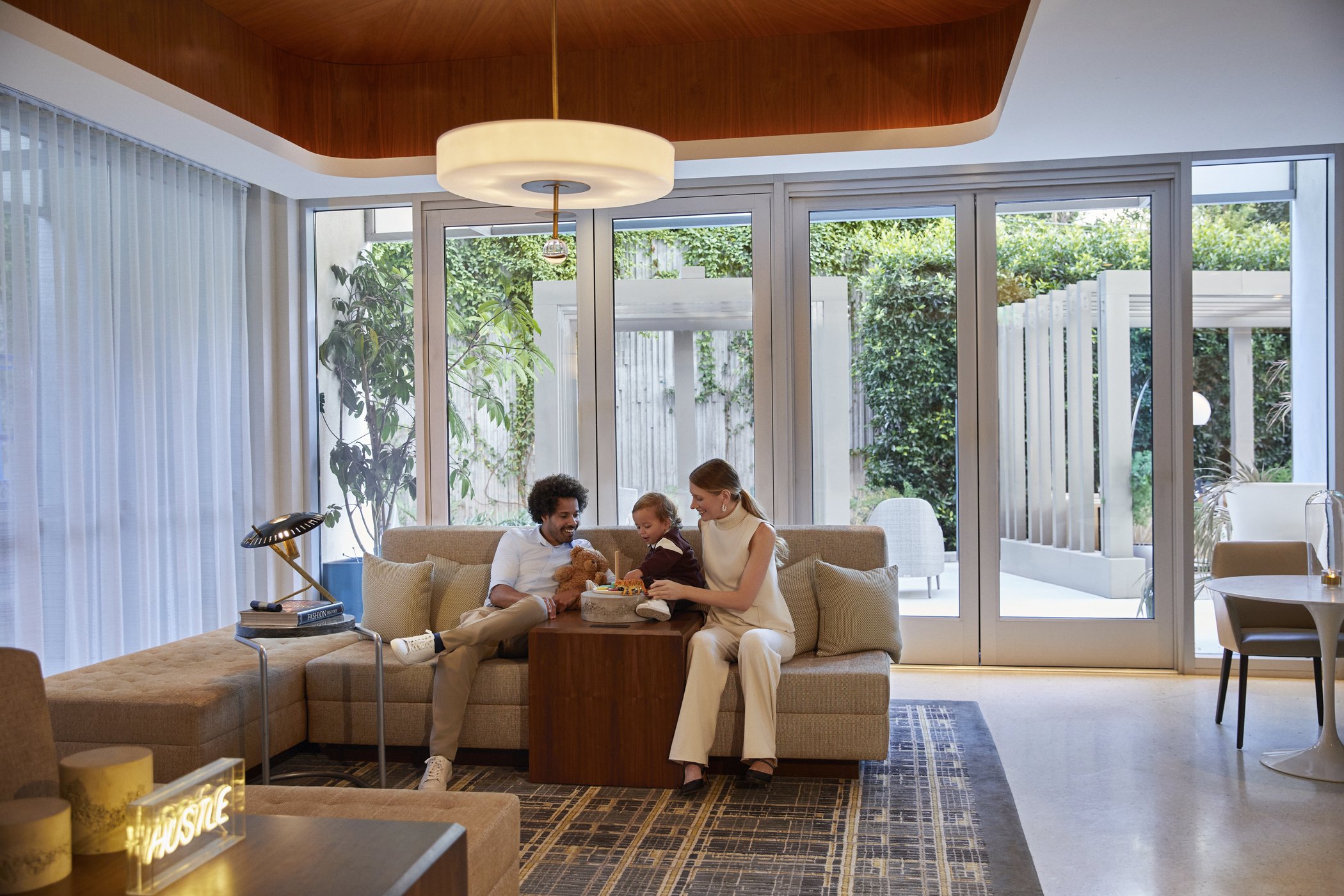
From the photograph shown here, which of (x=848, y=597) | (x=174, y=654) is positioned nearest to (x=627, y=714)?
(x=848, y=597)

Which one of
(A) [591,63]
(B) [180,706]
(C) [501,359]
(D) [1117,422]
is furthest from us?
(C) [501,359]

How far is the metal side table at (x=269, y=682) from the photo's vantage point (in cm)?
357

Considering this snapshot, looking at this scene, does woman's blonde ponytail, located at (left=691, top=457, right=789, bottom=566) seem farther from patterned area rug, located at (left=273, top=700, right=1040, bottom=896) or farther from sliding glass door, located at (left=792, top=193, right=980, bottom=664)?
sliding glass door, located at (left=792, top=193, right=980, bottom=664)

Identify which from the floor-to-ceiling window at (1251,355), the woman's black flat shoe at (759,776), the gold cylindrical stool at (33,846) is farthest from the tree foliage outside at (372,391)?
the gold cylindrical stool at (33,846)

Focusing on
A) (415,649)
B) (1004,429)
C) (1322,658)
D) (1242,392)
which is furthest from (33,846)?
(1242,392)

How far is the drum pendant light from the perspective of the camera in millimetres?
2988

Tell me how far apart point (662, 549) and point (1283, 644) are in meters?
2.45

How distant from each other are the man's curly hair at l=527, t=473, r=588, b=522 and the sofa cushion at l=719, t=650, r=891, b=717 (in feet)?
3.46

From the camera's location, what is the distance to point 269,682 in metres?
3.88

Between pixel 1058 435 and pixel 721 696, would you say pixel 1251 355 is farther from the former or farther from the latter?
pixel 721 696

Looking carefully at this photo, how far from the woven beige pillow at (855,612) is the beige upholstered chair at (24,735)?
2840 millimetres

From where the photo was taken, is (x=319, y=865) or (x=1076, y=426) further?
(x=1076, y=426)

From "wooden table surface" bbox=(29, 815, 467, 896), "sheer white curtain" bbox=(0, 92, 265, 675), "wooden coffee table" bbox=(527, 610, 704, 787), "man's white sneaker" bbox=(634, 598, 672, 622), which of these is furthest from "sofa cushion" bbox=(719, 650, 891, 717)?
"sheer white curtain" bbox=(0, 92, 265, 675)

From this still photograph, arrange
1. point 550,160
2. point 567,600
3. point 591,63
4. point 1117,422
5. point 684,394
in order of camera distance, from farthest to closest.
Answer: point 684,394, point 1117,422, point 591,63, point 567,600, point 550,160
